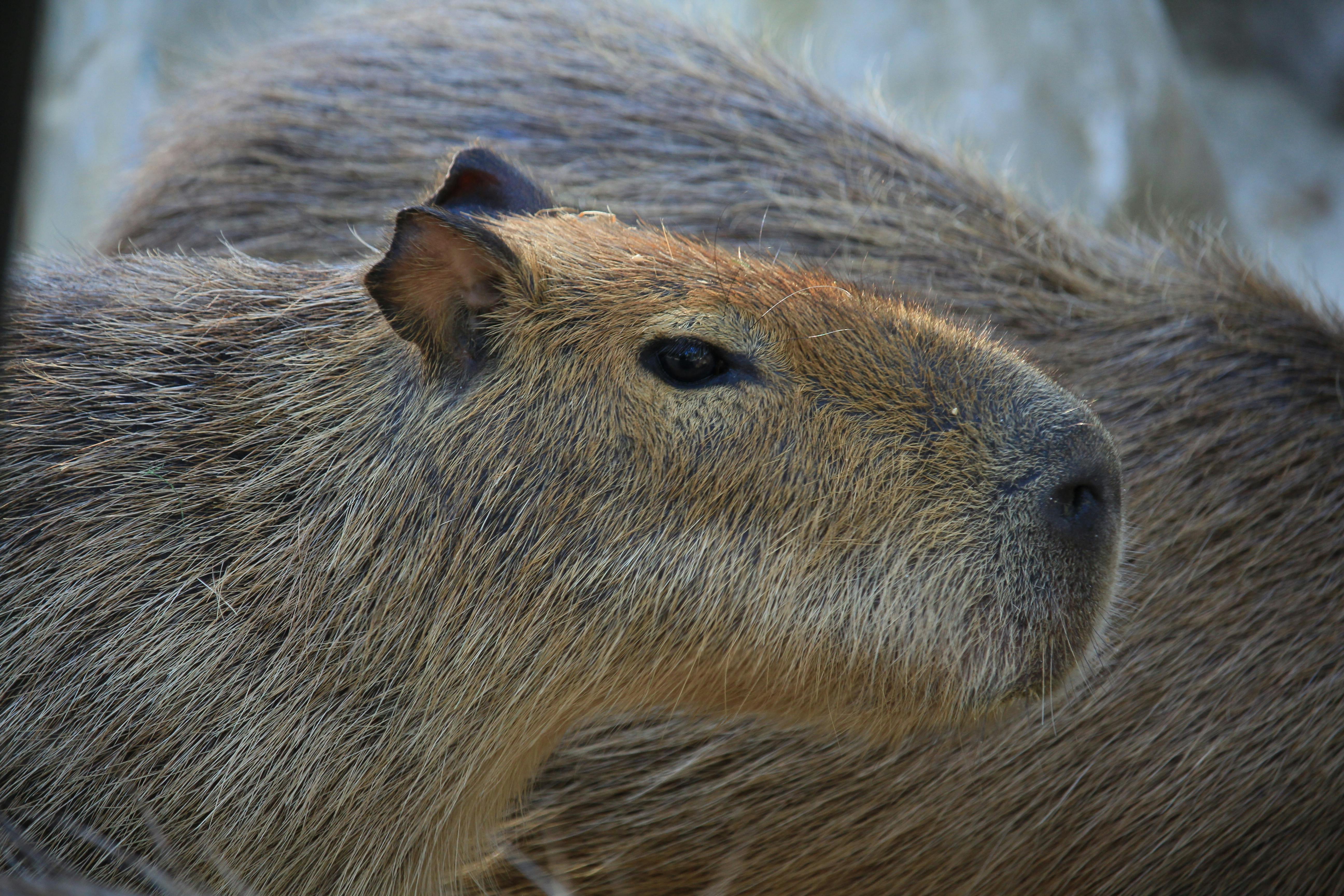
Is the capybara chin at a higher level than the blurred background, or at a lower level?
lower

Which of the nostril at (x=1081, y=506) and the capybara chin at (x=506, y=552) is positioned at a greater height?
the nostril at (x=1081, y=506)

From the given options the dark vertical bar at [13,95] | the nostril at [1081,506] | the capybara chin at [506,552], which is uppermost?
the dark vertical bar at [13,95]

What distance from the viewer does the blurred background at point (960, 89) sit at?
5793 millimetres

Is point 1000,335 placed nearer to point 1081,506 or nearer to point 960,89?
point 1081,506

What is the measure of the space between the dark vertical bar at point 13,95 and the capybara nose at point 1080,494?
1.52m

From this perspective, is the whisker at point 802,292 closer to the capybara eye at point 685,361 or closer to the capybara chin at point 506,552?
the capybara chin at point 506,552

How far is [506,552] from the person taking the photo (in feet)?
6.79

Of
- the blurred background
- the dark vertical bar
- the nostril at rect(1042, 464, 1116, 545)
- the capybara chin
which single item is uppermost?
the blurred background

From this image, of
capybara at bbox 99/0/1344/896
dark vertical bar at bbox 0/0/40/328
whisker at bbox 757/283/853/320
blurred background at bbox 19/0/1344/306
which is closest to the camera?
dark vertical bar at bbox 0/0/40/328

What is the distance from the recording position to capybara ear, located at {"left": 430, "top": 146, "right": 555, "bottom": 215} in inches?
97.7

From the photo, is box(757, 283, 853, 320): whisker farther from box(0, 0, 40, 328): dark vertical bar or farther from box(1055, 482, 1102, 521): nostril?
box(0, 0, 40, 328): dark vertical bar

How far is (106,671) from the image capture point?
206 centimetres

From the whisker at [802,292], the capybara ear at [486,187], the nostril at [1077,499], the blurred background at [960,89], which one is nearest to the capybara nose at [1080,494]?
the nostril at [1077,499]

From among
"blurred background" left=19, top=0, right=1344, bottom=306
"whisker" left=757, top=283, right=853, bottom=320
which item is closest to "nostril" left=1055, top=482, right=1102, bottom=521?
"whisker" left=757, top=283, right=853, bottom=320
